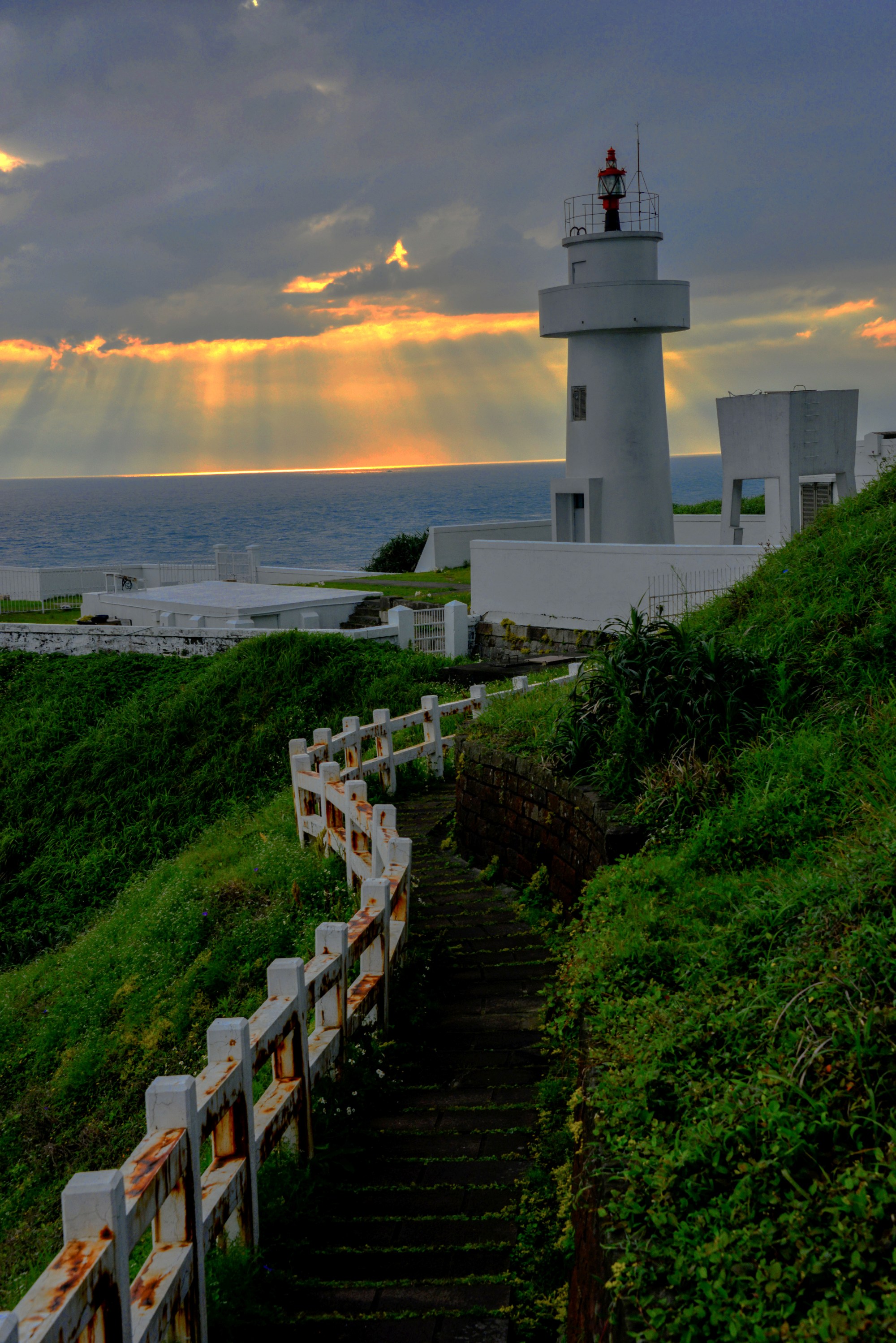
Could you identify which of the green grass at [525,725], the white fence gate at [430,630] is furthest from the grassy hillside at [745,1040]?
the white fence gate at [430,630]

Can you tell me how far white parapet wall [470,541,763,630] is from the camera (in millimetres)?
19984

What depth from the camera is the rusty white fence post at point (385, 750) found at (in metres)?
11.8

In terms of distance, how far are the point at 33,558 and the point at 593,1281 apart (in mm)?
110649

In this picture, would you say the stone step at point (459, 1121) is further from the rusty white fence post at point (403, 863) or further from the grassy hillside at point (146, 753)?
the grassy hillside at point (146, 753)

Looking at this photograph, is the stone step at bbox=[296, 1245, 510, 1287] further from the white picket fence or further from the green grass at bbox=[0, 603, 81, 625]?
the green grass at bbox=[0, 603, 81, 625]

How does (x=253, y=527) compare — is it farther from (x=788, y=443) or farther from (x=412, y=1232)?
(x=412, y=1232)

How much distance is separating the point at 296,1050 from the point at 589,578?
18.3m

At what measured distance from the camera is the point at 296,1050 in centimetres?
476

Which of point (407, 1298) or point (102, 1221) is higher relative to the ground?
point (102, 1221)

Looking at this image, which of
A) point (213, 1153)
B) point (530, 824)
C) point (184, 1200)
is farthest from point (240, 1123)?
point (530, 824)

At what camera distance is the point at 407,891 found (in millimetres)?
7078

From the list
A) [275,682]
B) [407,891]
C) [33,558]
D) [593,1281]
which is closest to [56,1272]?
[593,1281]

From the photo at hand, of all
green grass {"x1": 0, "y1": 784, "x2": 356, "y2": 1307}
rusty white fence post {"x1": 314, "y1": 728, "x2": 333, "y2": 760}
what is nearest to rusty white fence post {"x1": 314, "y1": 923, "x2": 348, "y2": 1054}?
green grass {"x1": 0, "y1": 784, "x2": 356, "y2": 1307}

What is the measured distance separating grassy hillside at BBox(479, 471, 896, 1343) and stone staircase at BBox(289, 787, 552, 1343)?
19 centimetres
